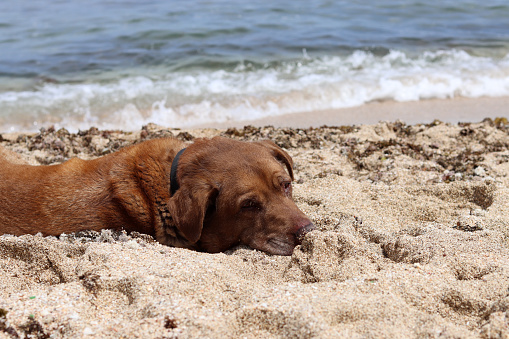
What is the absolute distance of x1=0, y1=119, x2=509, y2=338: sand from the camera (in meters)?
2.97

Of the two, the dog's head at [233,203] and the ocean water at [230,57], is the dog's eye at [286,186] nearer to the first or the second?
the dog's head at [233,203]

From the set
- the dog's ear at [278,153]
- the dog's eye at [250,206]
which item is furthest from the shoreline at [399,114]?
the dog's eye at [250,206]

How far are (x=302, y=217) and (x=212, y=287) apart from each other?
3.48 ft

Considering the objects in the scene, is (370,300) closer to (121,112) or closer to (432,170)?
(432,170)

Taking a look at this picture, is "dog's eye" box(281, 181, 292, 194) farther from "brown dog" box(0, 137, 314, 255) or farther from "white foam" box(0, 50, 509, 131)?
"white foam" box(0, 50, 509, 131)

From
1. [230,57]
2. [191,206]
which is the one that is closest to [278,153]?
[191,206]

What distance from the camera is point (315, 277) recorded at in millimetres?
3617

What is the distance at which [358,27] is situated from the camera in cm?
1588

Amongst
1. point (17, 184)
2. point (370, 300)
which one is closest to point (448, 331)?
point (370, 300)

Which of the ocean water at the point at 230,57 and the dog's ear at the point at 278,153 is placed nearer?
the dog's ear at the point at 278,153

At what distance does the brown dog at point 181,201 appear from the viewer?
4.09 metres

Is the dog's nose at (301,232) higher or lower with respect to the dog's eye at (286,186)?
lower

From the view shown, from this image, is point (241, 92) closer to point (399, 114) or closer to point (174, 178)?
point (399, 114)

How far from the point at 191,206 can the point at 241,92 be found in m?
7.12
